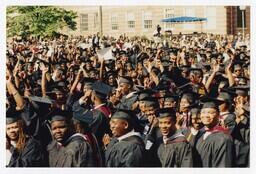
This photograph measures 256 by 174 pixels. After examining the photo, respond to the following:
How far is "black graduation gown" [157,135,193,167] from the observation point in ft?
24.8

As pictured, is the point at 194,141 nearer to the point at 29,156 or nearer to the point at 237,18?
the point at 237,18

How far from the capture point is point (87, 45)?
8172 mm

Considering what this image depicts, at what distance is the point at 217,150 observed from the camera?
755 cm

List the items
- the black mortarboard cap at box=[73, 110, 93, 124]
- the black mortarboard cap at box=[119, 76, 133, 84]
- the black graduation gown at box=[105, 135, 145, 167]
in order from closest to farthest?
the black graduation gown at box=[105, 135, 145, 167]
the black mortarboard cap at box=[73, 110, 93, 124]
the black mortarboard cap at box=[119, 76, 133, 84]

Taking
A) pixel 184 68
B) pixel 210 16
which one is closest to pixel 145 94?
pixel 184 68

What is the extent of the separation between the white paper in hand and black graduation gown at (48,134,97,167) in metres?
1.19

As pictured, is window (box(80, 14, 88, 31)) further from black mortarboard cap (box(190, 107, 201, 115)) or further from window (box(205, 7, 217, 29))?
black mortarboard cap (box(190, 107, 201, 115))

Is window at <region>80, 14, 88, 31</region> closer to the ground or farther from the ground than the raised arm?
farther from the ground

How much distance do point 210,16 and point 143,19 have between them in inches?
36.2

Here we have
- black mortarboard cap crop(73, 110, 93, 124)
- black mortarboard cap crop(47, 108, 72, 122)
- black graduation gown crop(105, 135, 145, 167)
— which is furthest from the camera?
black mortarboard cap crop(73, 110, 93, 124)

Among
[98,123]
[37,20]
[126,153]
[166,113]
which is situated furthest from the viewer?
[37,20]

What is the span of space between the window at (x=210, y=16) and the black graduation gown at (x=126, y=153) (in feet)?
6.08

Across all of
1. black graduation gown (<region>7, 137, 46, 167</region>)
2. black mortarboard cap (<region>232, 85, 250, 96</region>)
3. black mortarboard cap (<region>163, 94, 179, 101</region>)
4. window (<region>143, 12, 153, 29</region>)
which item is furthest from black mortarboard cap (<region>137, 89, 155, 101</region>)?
black graduation gown (<region>7, 137, 46, 167</region>)
